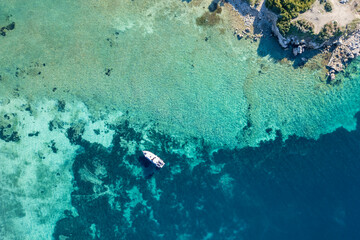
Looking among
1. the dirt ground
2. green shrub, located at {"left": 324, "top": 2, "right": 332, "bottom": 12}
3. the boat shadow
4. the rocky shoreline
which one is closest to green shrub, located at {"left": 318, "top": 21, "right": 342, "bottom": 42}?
the dirt ground

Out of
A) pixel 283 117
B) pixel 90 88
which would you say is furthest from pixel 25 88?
pixel 283 117

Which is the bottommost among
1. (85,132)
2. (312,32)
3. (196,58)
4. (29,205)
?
(29,205)

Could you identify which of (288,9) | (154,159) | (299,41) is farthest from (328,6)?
(154,159)

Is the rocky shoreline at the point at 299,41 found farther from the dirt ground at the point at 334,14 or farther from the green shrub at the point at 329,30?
the dirt ground at the point at 334,14

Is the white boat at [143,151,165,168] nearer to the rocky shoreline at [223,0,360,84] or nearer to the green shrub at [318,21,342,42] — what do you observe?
the rocky shoreline at [223,0,360,84]

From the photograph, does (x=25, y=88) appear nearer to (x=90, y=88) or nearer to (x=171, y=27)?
(x=90, y=88)

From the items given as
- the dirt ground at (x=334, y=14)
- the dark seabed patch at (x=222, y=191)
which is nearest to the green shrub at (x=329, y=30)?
the dirt ground at (x=334, y=14)
